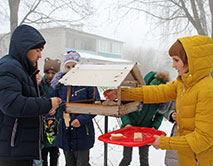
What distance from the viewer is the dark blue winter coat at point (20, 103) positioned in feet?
5.05

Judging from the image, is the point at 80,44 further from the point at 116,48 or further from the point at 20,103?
the point at 20,103

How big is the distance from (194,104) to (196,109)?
0.18ft

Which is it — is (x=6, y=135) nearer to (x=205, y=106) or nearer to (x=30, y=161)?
(x=30, y=161)

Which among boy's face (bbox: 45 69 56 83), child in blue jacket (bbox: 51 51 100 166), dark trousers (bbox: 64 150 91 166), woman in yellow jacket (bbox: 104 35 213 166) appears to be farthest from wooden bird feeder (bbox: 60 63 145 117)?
boy's face (bbox: 45 69 56 83)

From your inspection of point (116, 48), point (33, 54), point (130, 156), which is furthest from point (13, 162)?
point (116, 48)

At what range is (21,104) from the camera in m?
1.56

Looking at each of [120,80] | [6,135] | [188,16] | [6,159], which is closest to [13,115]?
[6,135]

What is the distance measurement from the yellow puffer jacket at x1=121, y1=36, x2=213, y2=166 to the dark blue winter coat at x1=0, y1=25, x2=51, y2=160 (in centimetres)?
106

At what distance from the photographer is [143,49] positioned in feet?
118

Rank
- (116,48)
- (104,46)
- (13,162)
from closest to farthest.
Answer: (13,162)
(104,46)
(116,48)

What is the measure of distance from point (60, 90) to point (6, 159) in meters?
1.27

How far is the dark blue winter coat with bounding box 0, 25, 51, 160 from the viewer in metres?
1.54

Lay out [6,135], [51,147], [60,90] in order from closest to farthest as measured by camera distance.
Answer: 1. [6,135]
2. [60,90]
3. [51,147]

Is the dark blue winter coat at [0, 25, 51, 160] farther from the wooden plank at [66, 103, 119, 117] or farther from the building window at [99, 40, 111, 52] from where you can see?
the building window at [99, 40, 111, 52]
